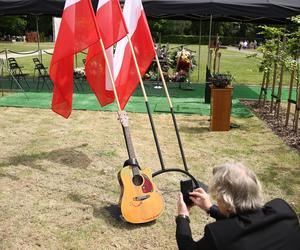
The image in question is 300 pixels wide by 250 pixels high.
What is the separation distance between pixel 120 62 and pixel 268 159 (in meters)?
2.62

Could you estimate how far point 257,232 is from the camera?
1.87 metres

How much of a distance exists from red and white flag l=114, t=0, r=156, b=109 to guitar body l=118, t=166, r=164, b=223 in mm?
1228

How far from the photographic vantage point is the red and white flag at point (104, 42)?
14.9 feet

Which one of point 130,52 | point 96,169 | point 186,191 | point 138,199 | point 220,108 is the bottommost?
point 96,169

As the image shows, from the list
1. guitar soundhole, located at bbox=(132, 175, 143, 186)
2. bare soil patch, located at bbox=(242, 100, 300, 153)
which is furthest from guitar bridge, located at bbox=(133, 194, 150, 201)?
bare soil patch, located at bbox=(242, 100, 300, 153)

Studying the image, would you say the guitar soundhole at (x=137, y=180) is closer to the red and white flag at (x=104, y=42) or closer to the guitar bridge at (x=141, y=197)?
the guitar bridge at (x=141, y=197)

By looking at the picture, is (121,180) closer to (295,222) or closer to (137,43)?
(137,43)

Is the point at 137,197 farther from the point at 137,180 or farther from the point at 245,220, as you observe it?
the point at 245,220

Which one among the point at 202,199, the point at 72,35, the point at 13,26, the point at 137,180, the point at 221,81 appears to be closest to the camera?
the point at 202,199

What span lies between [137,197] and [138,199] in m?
0.02

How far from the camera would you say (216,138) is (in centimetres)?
693

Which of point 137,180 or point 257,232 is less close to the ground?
point 257,232

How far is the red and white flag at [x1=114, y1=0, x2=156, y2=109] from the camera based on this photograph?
4.79 metres

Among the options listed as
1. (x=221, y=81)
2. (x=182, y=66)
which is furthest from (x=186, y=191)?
(x=182, y=66)
